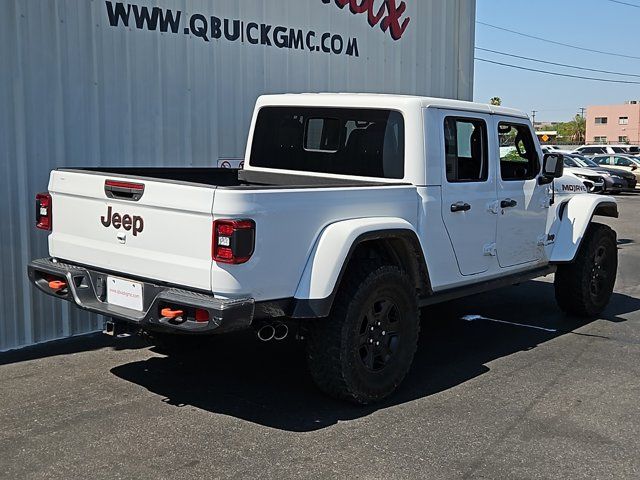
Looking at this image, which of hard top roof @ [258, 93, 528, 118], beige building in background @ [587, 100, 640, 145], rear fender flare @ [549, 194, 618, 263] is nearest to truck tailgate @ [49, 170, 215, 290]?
hard top roof @ [258, 93, 528, 118]

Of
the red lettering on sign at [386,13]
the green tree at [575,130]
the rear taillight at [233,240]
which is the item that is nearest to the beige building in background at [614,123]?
the green tree at [575,130]

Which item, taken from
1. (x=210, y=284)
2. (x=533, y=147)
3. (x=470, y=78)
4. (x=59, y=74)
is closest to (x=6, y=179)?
(x=59, y=74)

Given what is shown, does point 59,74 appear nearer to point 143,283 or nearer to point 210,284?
point 143,283

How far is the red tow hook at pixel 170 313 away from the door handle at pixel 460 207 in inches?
88.2

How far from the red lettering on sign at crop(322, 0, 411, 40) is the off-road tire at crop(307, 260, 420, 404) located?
16.9ft

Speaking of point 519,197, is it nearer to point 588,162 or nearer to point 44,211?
point 44,211

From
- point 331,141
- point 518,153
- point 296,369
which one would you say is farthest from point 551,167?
point 296,369

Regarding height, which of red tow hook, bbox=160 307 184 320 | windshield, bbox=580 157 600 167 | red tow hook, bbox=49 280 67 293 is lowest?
red tow hook, bbox=160 307 184 320

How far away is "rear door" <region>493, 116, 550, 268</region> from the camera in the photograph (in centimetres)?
620

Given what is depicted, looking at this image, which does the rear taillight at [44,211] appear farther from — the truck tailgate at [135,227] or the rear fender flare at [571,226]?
the rear fender flare at [571,226]

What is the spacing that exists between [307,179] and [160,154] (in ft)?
6.59

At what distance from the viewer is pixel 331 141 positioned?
5.93 meters

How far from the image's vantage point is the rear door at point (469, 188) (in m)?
Answer: 5.57

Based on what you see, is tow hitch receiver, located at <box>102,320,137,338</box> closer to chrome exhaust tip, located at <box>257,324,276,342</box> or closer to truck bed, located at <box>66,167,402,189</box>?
chrome exhaust tip, located at <box>257,324,276,342</box>
